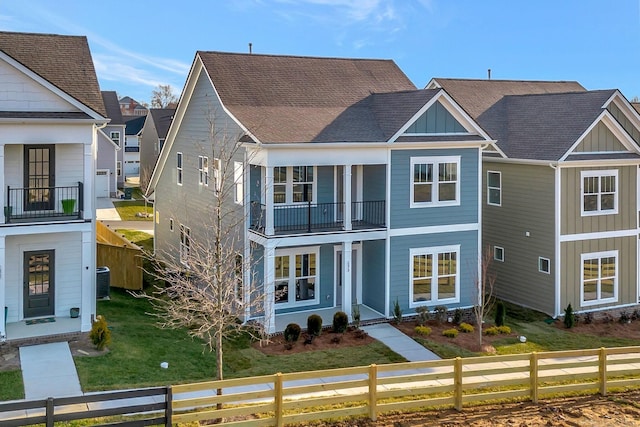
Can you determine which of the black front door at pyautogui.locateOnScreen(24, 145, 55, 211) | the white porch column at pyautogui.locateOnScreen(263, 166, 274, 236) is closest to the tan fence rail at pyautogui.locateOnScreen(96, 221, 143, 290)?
the black front door at pyautogui.locateOnScreen(24, 145, 55, 211)

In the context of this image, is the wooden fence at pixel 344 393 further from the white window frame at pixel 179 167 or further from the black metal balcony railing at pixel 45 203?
the white window frame at pixel 179 167

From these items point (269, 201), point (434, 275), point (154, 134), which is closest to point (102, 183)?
point (154, 134)

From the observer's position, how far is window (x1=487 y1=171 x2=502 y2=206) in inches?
1054

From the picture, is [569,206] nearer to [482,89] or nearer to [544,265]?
[544,265]

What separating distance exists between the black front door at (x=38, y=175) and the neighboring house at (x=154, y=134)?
1568 inches

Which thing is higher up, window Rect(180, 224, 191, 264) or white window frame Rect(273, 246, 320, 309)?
window Rect(180, 224, 191, 264)

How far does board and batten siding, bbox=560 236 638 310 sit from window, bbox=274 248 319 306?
910cm

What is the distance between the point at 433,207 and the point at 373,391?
406 inches

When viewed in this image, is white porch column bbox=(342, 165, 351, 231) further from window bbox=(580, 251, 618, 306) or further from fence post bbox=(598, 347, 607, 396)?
Answer: window bbox=(580, 251, 618, 306)

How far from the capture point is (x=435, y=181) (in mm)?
23078

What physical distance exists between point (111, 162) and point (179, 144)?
2853 centimetres

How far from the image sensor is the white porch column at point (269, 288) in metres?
20.4

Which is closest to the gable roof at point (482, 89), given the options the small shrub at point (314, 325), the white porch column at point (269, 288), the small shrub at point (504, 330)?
the small shrub at point (504, 330)

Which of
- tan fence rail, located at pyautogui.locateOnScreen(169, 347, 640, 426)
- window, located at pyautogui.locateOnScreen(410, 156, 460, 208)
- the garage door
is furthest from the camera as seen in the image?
the garage door
